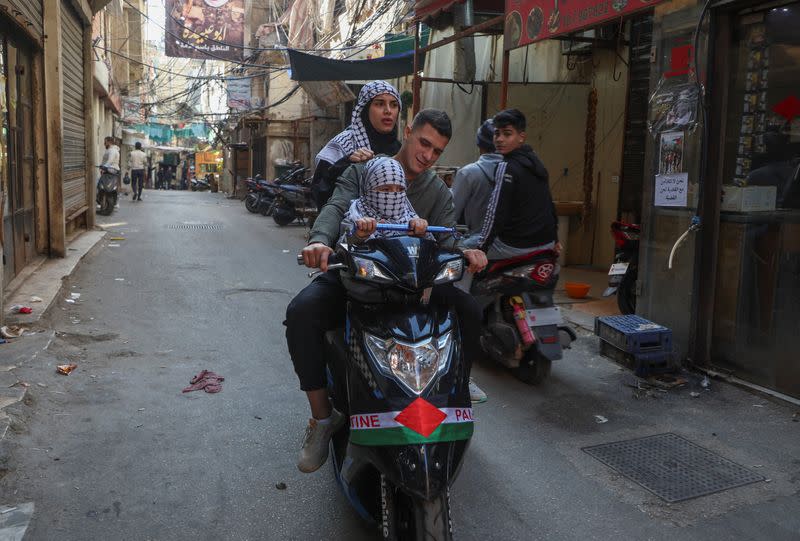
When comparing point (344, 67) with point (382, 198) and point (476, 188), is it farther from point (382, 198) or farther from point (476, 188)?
point (382, 198)

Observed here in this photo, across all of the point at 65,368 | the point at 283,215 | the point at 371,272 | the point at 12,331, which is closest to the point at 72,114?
the point at 283,215

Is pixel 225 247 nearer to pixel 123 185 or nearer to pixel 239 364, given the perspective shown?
pixel 239 364

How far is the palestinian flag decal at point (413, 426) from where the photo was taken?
2.34 m

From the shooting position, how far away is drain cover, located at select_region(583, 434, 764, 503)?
3414mm

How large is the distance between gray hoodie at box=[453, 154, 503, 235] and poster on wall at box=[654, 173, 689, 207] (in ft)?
4.80

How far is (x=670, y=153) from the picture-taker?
215 inches

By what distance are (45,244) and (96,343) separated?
399 cm

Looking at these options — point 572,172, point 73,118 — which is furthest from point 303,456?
point 73,118

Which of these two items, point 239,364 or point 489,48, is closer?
point 239,364

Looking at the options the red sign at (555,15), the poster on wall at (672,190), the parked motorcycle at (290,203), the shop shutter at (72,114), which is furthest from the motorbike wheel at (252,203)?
the poster on wall at (672,190)

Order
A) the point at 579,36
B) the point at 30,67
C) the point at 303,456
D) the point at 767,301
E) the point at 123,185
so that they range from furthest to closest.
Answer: the point at 123,185, the point at 579,36, the point at 30,67, the point at 767,301, the point at 303,456

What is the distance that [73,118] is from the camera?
11336 mm

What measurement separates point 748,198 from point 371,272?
3.70m

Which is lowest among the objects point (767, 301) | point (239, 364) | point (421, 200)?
point (239, 364)
